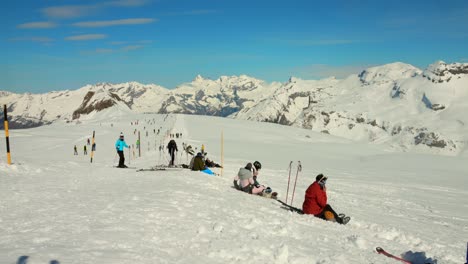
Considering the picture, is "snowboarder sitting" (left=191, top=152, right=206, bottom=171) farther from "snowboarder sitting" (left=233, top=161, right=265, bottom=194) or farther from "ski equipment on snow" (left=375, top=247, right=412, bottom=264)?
"ski equipment on snow" (left=375, top=247, right=412, bottom=264)

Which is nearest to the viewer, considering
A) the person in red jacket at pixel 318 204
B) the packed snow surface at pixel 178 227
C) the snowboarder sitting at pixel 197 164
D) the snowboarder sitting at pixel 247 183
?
the packed snow surface at pixel 178 227

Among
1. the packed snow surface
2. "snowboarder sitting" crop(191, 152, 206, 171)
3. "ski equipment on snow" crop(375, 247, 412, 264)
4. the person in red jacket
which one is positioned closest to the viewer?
the packed snow surface

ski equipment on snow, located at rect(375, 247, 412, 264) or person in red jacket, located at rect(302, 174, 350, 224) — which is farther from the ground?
person in red jacket, located at rect(302, 174, 350, 224)

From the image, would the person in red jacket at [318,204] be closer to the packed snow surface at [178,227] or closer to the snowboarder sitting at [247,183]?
the packed snow surface at [178,227]

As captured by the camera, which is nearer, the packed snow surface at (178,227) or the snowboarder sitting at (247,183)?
the packed snow surface at (178,227)

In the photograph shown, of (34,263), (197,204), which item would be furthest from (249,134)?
(34,263)

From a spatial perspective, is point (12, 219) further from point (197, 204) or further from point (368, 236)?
point (368, 236)

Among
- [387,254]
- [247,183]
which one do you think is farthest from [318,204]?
[247,183]

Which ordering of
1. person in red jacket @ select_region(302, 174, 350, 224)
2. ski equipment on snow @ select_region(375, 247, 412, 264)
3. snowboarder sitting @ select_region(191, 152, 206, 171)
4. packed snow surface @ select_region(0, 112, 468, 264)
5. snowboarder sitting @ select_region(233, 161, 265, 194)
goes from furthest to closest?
snowboarder sitting @ select_region(191, 152, 206, 171) → snowboarder sitting @ select_region(233, 161, 265, 194) → person in red jacket @ select_region(302, 174, 350, 224) → ski equipment on snow @ select_region(375, 247, 412, 264) → packed snow surface @ select_region(0, 112, 468, 264)

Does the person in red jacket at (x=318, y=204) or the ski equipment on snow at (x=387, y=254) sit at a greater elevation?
the person in red jacket at (x=318, y=204)

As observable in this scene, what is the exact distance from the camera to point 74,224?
8578 mm

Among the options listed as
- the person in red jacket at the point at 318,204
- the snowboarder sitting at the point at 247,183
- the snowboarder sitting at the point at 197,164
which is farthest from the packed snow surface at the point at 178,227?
the snowboarder sitting at the point at 197,164

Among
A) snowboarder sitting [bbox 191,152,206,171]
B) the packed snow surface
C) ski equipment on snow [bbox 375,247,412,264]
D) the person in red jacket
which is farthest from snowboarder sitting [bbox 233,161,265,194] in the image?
ski equipment on snow [bbox 375,247,412,264]

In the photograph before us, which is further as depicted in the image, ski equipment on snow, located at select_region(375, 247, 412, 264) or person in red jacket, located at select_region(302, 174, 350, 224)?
person in red jacket, located at select_region(302, 174, 350, 224)
